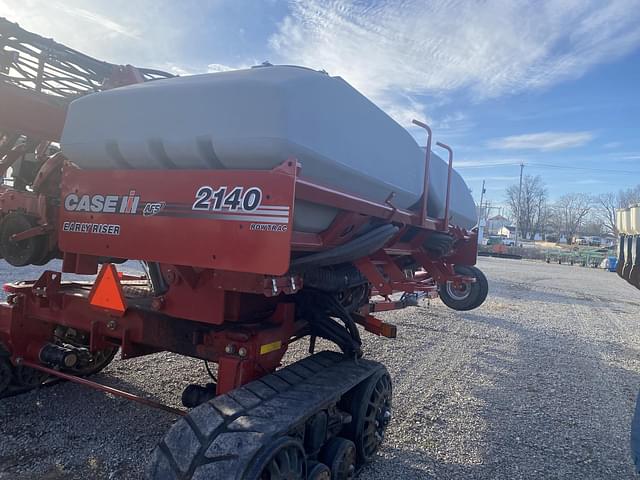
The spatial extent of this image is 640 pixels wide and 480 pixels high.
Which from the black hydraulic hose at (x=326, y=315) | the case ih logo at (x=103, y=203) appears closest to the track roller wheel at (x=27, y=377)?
the case ih logo at (x=103, y=203)

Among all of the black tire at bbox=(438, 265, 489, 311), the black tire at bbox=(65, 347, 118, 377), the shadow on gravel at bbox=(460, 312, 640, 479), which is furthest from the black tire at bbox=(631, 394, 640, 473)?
the black tire at bbox=(65, 347, 118, 377)

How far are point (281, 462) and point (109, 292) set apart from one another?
1.50 meters

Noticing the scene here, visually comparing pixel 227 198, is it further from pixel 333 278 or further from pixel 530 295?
pixel 530 295

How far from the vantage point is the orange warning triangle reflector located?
3070mm

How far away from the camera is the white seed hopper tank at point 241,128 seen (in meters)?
2.43

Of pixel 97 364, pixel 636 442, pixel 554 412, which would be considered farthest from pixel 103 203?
pixel 554 412

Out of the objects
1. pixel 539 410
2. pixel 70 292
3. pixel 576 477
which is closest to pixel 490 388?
pixel 539 410

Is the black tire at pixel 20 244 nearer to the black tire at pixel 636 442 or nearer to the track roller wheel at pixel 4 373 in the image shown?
the track roller wheel at pixel 4 373

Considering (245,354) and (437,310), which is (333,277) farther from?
(437,310)

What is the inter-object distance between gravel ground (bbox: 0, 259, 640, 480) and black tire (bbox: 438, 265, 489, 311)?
0.74m

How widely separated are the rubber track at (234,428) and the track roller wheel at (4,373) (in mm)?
2434

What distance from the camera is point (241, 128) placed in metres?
2.43

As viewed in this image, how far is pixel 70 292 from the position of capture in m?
3.66

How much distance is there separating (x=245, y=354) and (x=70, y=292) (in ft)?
5.17
